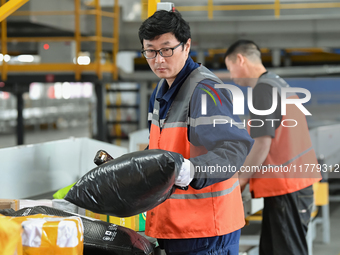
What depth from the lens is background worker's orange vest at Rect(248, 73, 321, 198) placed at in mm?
2650

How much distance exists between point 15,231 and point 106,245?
52cm

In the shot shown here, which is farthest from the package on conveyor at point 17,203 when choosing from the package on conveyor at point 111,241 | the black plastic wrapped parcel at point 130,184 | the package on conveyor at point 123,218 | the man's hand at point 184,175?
the man's hand at point 184,175

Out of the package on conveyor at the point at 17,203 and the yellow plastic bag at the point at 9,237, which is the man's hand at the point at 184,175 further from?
the package on conveyor at the point at 17,203

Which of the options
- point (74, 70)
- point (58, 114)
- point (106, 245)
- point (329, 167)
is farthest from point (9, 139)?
point (106, 245)

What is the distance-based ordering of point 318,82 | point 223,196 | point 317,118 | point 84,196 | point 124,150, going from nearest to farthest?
point 84,196 < point 223,196 < point 124,150 < point 317,118 < point 318,82

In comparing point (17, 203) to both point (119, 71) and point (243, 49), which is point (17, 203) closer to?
point (243, 49)

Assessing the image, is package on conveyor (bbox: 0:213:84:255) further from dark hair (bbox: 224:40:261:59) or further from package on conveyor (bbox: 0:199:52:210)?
dark hair (bbox: 224:40:261:59)

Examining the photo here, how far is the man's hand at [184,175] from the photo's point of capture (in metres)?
1.39

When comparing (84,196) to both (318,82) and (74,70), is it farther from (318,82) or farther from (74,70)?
(318,82)

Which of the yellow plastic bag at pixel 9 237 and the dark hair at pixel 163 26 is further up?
the dark hair at pixel 163 26

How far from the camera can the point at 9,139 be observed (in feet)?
52.3

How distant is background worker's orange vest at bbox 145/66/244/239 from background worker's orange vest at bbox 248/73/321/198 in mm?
1098

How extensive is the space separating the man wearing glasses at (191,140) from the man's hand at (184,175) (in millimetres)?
76

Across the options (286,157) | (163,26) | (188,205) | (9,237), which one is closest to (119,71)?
(286,157)
